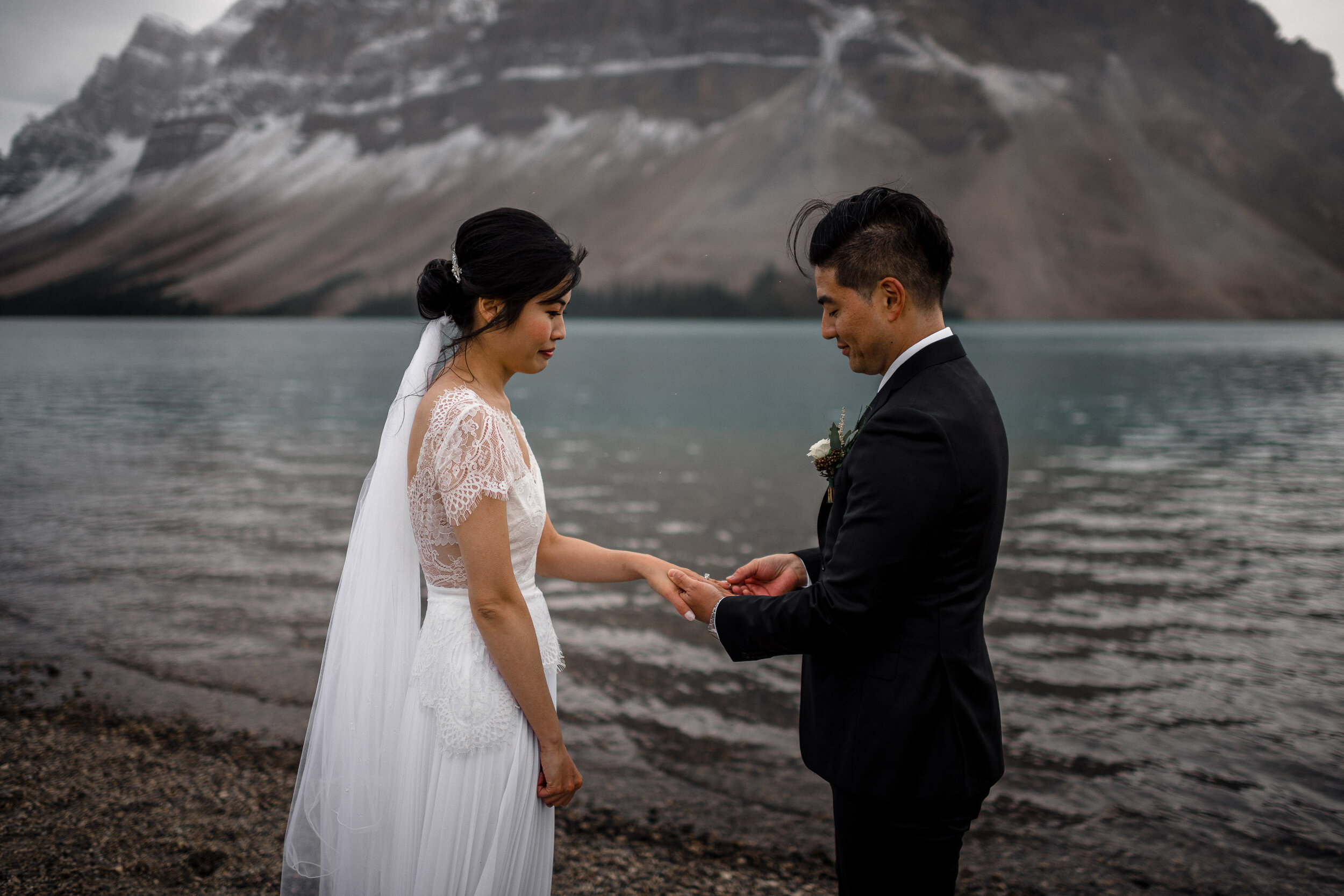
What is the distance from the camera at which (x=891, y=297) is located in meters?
2.59

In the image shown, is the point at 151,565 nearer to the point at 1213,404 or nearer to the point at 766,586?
the point at 766,586

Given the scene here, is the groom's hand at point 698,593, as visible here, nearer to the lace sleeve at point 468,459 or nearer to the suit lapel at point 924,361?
the lace sleeve at point 468,459

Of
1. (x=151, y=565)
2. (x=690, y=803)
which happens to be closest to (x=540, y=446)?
(x=151, y=565)

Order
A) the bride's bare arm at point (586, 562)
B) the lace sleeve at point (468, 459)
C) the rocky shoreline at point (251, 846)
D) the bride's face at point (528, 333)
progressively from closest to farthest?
the lace sleeve at point (468, 459), the bride's face at point (528, 333), the bride's bare arm at point (586, 562), the rocky shoreline at point (251, 846)

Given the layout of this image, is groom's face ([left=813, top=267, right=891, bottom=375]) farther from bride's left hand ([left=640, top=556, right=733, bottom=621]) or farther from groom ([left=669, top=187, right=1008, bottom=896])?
bride's left hand ([left=640, top=556, right=733, bottom=621])

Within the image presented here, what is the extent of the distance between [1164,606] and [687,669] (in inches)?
243

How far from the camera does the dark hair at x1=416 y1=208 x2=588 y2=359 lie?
9.29 feet

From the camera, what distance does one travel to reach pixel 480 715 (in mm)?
2850

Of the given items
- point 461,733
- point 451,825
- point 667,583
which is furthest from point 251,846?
point 667,583

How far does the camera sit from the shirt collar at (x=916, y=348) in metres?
2.55

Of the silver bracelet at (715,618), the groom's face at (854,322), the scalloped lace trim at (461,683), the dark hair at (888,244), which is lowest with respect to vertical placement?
the scalloped lace trim at (461,683)

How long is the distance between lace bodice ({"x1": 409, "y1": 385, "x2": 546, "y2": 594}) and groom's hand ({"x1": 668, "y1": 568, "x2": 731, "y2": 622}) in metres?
0.52

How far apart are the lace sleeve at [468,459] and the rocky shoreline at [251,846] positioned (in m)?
2.58

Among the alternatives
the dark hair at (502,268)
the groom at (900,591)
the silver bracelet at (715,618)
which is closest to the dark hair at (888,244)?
the groom at (900,591)
